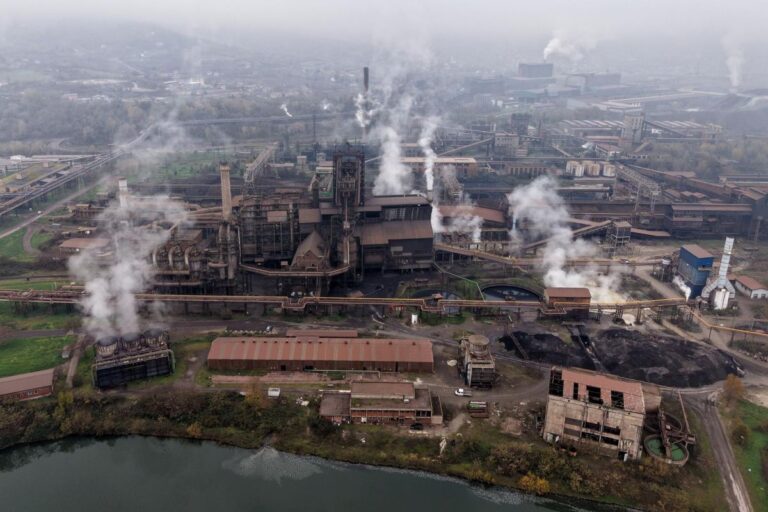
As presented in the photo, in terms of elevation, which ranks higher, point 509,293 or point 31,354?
point 509,293

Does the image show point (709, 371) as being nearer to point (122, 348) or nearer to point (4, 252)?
point (122, 348)

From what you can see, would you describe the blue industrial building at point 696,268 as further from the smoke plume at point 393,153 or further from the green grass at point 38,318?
the green grass at point 38,318

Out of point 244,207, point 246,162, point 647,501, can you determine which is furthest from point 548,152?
point 647,501

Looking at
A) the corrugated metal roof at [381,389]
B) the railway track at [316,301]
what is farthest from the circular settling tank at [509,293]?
the corrugated metal roof at [381,389]

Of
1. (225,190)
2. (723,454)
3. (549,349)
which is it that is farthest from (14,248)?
(723,454)

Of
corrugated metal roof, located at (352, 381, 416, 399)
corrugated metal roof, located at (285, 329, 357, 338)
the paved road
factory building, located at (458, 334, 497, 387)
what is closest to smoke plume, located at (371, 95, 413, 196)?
corrugated metal roof, located at (285, 329, 357, 338)

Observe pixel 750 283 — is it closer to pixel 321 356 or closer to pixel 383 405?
pixel 383 405

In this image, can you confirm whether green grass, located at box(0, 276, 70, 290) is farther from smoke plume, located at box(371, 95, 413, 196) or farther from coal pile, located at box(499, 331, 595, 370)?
coal pile, located at box(499, 331, 595, 370)
